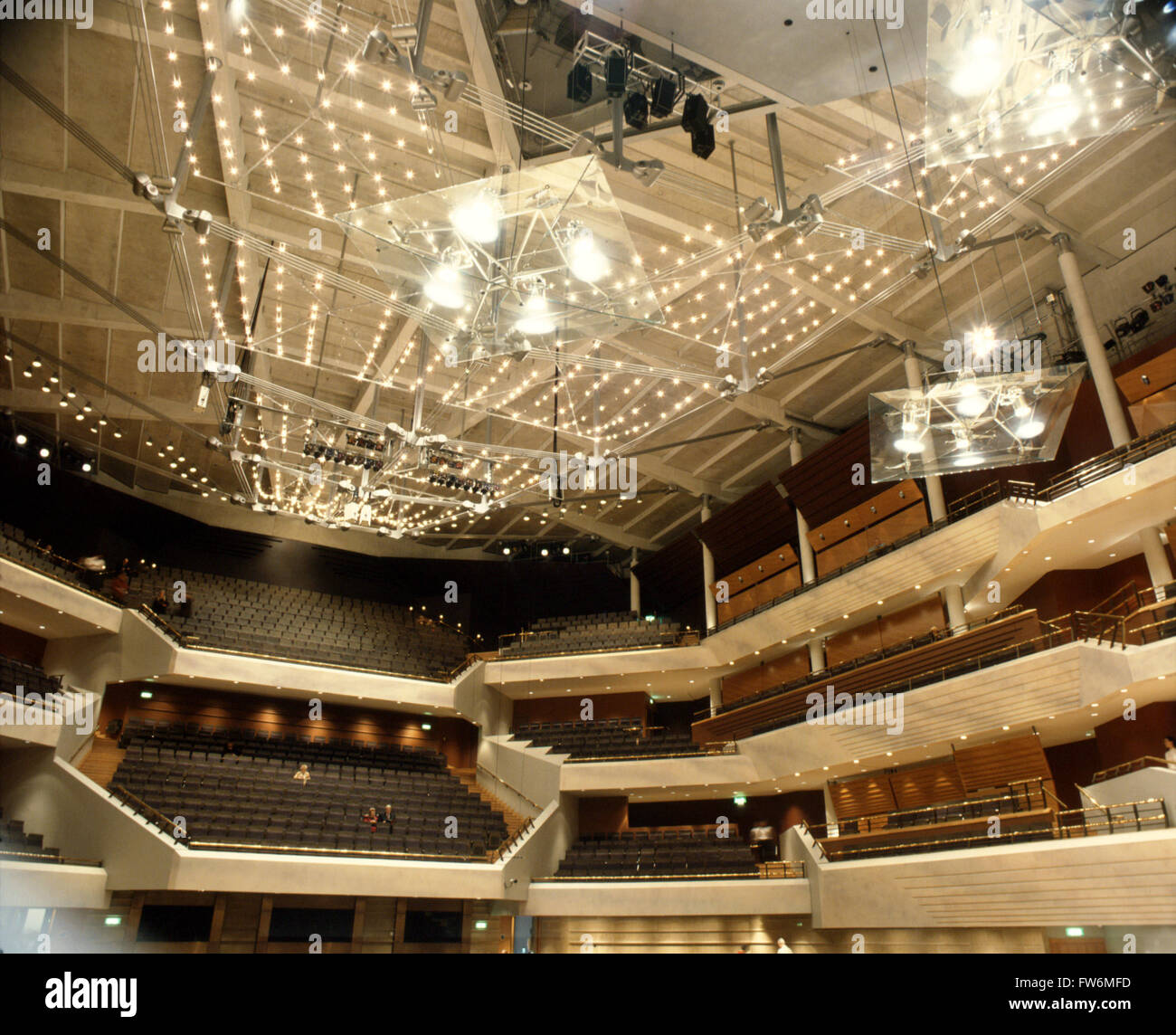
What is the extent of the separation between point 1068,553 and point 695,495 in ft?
36.0

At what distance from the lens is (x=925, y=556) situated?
15.9 m

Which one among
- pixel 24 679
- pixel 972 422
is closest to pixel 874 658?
pixel 972 422

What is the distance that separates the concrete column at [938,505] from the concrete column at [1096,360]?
9.07 ft

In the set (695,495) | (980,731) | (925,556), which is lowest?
(980,731)

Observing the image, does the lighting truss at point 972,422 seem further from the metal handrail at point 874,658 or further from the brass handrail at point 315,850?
the brass handrail at point 315,850

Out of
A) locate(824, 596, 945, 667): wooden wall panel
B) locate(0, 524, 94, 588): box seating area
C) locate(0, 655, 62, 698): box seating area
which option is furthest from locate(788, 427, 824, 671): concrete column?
locate(0, 524, 94, 588): box seating area

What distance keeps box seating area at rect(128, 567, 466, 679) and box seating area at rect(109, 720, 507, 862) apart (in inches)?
88.9

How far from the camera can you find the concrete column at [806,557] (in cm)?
1938

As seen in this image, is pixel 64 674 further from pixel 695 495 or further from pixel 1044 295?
pixel 1044 295

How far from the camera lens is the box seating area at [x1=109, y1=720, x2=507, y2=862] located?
1489 centimetres

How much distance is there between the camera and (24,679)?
15555 mm

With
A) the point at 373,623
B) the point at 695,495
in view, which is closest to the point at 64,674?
the point at 373,623

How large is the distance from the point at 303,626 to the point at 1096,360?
1962cm
